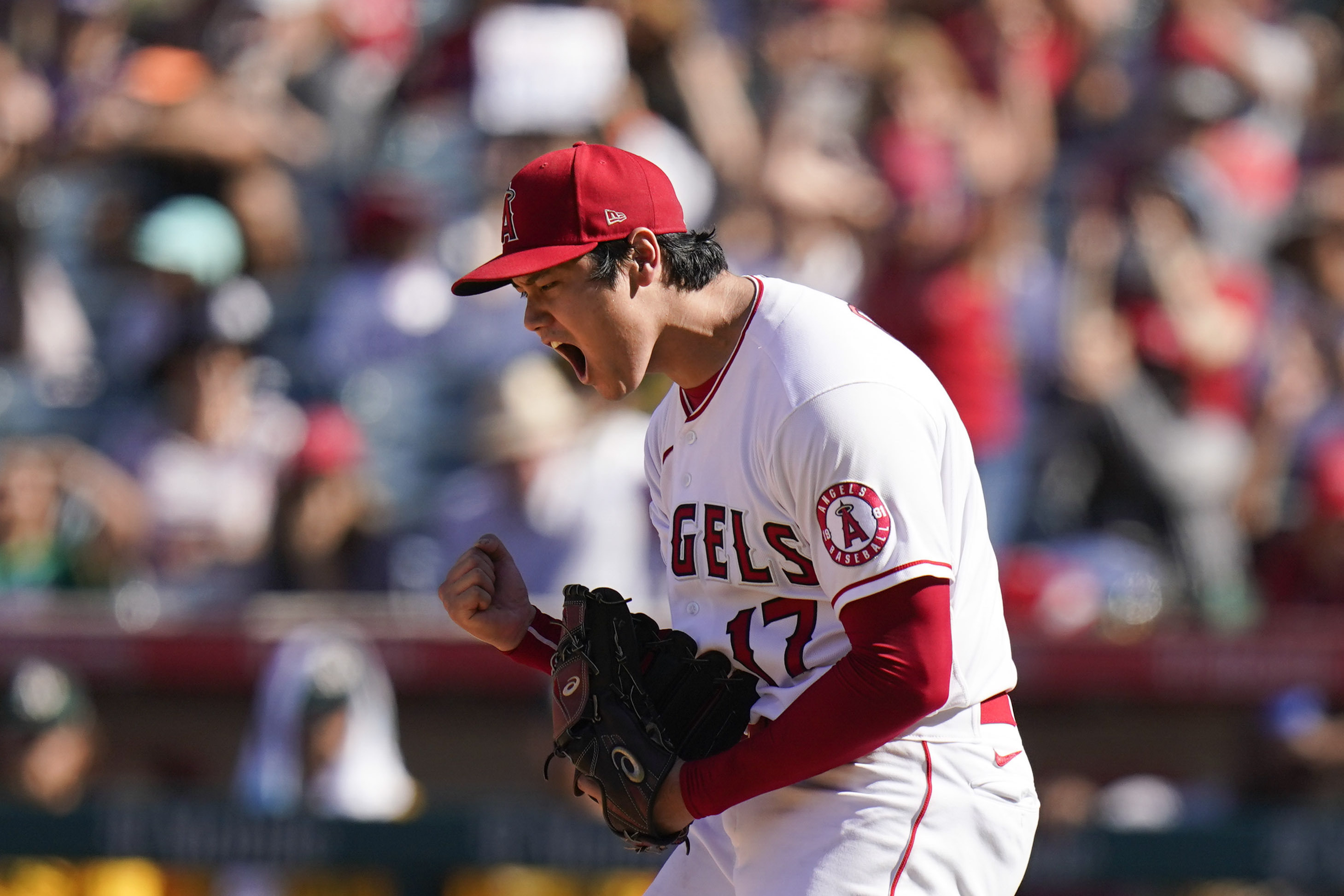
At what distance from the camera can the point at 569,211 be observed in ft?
7.88

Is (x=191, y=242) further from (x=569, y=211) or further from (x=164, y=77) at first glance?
(x=569, y=211)

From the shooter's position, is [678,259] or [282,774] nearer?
[678,259]

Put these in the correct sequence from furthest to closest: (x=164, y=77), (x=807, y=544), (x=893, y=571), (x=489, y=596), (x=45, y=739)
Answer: (x=164, y=77)
(x=45, y=739)
(x=489, y=596)
(x=807, y=544)
(x=893, y=571)

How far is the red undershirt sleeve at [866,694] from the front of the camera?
2250mm

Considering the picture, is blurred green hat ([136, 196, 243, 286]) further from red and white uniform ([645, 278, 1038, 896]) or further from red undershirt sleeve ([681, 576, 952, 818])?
red undershirt sleeve ([681, 576, 952, 818])

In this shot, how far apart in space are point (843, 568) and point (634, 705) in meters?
0.46

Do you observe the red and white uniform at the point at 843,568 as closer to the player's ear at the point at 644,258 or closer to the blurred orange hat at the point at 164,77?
the player's ear at the point at 644,258

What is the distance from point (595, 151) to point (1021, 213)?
4.73 metres

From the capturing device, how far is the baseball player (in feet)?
7.45

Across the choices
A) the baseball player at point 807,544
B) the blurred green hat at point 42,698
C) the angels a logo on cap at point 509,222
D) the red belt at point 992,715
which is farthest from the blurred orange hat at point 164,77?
the red belt at point 992,715

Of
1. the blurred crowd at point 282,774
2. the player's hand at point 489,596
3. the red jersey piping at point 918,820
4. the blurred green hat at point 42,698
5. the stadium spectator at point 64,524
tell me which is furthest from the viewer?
the stadium spectator at point 64,524

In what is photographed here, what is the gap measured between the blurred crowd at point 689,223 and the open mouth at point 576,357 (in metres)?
2.84

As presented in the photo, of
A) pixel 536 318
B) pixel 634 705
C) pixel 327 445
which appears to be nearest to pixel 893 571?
pixel 634 705

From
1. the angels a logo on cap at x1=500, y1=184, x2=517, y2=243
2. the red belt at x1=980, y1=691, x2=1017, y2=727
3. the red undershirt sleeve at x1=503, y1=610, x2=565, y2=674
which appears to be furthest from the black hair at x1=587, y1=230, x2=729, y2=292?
the red belt at x1=980, y1=691, x2=1017, y2=727
